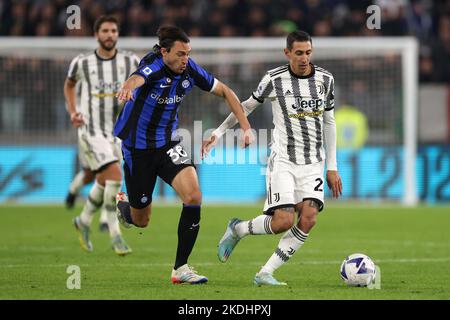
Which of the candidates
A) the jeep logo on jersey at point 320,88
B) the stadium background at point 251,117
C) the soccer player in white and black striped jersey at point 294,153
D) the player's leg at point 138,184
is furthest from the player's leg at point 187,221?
the stadium background at point 251,117

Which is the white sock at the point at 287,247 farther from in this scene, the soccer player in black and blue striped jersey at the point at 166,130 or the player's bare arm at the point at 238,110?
the player's bare arm at the point at 238,110

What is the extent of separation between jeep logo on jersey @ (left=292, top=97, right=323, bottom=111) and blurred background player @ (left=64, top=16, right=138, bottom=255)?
3.40 metres

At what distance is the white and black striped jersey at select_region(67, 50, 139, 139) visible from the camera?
12047 mm

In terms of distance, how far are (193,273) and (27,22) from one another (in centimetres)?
1285

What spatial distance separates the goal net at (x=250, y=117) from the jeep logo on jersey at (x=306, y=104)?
949 centimetres

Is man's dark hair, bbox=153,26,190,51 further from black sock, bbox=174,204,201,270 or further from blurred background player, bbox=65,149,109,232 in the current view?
blurred background player, bbox=65,149,109,232

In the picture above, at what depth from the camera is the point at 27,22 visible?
2053 cm

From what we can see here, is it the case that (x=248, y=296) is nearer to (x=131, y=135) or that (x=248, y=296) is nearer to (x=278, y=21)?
(x=131, y=135)

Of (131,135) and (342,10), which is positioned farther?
(342,10)

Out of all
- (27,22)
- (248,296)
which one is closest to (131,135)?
(248,296)

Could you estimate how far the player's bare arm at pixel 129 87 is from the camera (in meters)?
8.15

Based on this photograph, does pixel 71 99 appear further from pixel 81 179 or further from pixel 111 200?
pixel 81 179
